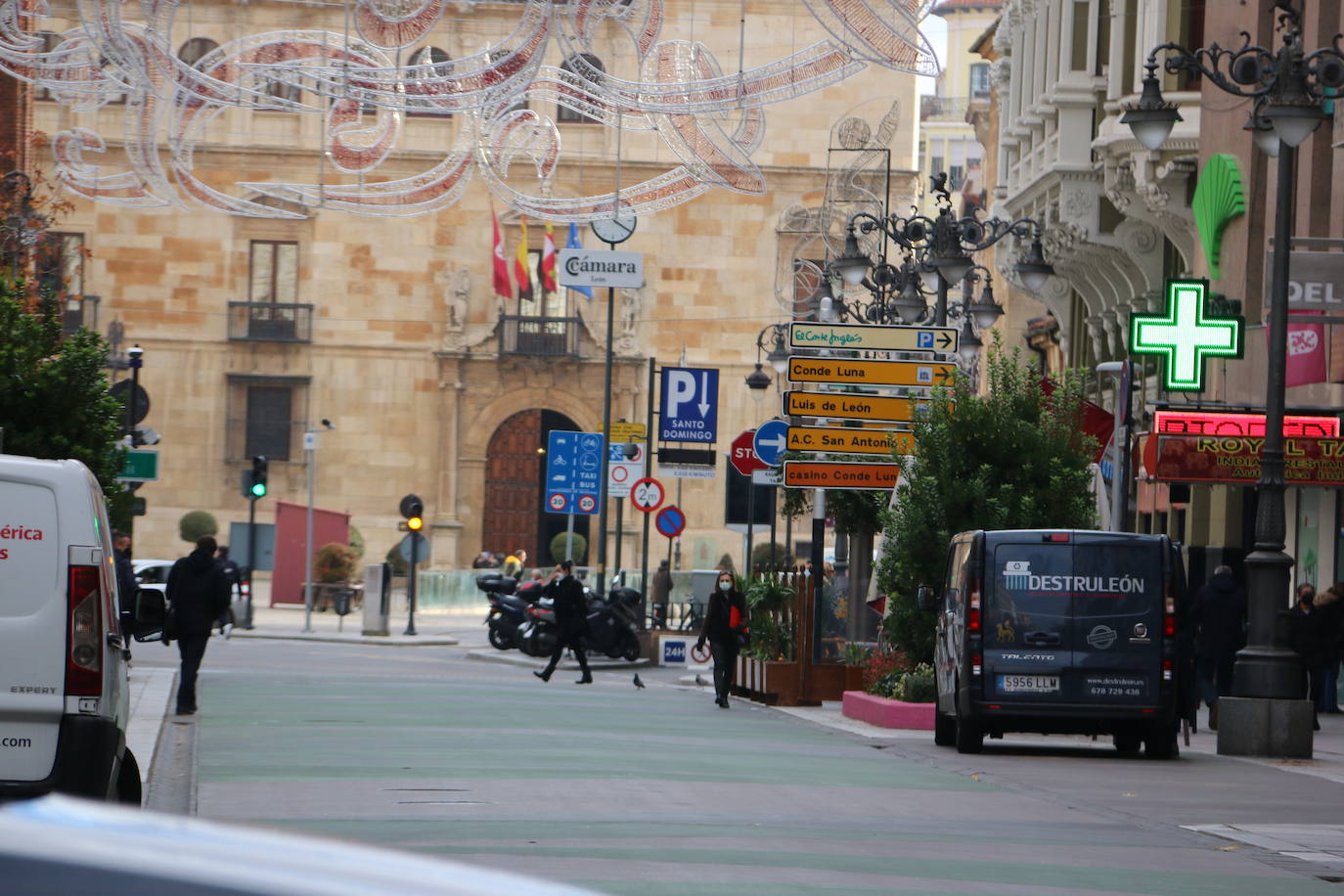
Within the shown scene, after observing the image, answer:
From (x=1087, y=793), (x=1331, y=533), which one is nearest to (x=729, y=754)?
(x=1087, y=793)

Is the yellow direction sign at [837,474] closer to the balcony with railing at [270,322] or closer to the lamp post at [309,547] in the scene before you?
the lamp post at [309,547]

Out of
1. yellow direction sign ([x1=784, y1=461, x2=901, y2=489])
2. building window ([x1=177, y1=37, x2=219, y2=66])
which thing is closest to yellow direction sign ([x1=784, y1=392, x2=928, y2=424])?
yellow direction sign ([x1=784, y1=461, x2=901, y2=489])

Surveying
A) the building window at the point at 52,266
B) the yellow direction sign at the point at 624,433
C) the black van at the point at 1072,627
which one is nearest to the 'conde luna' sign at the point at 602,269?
the yellow direction sign at the point at 624,433

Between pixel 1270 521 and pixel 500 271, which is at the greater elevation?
pixel 500 271

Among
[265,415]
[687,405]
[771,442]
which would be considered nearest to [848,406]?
[771,442]

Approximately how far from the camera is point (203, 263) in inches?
2457

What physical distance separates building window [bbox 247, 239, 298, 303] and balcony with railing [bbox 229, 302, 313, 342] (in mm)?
430

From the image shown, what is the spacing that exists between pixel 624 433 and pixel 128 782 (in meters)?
28.4

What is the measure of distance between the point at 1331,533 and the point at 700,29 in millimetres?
33715

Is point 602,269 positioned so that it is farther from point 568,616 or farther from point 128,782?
point 128,782

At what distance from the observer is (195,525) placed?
60.2 m

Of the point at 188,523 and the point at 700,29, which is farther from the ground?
the point at 700,29

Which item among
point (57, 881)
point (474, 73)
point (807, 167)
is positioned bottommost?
point (57, 881)

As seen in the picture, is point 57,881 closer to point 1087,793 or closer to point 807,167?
point 1087,793
